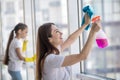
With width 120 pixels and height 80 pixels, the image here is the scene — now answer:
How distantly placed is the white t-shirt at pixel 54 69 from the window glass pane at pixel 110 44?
1.62 ft

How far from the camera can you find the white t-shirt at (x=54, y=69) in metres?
1.91

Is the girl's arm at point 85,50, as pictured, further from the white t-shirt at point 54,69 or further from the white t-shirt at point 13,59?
the white t-shirt at point 13,59

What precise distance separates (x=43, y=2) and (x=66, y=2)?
95 centimetres

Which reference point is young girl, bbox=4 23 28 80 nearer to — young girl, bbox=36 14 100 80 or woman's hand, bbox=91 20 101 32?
young girl, bbox=36 14 100 80

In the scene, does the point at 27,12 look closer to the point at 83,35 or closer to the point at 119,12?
the point at 83,35

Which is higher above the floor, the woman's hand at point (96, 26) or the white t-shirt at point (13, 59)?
the woman's hand at point (96, 26)

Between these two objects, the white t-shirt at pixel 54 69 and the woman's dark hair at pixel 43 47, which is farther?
the woman's dark hair at pixel 43 47

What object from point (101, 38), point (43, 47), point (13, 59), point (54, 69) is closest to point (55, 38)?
point (43, 47)

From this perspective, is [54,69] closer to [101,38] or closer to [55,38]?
[55,38]

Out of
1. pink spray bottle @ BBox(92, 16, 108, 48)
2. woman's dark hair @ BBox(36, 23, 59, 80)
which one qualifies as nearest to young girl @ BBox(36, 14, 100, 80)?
woman's dark hair @ BBox(36, 23, 59, 80)

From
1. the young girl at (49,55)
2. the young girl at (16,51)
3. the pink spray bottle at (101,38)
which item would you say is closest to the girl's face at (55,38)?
the young girl at (49,55)

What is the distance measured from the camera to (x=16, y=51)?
3.57 metres

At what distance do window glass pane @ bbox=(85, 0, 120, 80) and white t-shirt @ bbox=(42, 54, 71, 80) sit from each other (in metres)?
0.50

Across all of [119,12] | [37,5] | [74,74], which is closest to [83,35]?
[74,74]
